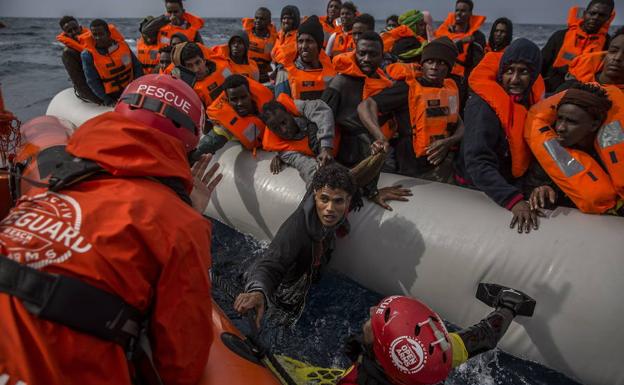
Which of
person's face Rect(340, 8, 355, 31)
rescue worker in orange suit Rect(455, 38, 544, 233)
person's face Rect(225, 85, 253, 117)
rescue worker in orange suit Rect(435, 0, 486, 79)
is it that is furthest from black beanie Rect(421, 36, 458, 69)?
person's face Rect(340, 8, 355, 31)

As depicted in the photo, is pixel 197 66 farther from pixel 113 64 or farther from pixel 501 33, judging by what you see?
pixel 501 33

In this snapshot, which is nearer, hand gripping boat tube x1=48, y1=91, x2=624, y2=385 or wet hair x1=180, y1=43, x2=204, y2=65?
hand gripping boat tube x1=48, y1=91, x2=624, y2=385

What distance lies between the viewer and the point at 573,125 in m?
2.11

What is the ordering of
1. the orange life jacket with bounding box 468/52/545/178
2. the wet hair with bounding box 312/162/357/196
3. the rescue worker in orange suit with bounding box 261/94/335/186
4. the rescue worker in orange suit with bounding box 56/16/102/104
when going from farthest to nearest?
the rescue worker in orange suit with bounding box 56/16/102/104 → the rescue worker in orange suit with bounding box 261/94/335/186 → the orange life jacket with bounding box 468/52/545/178 → the wet hair with bounding box 312/162/357/196

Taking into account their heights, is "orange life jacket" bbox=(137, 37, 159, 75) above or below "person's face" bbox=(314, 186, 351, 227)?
above

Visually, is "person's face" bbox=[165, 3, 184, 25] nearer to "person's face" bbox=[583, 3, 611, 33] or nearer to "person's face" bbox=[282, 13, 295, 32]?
"person's face" bbox=[282, 13, 295, 32]

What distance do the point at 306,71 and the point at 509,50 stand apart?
5.81ft

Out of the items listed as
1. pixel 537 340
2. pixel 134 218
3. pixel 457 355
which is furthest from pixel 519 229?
pixel 134 218

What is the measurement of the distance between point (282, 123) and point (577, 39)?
296cm

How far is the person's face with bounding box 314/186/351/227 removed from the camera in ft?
7.27

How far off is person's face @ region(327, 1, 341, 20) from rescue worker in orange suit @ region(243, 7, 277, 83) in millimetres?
1009

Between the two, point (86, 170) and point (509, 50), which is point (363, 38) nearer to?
point (509, 50)

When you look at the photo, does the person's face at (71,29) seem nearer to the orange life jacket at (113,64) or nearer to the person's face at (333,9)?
the orange life jacket at (113,64)

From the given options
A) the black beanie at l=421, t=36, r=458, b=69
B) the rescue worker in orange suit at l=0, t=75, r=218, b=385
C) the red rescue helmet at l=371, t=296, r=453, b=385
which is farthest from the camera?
the black beanie at l=421, t=36, r=458, b=69
